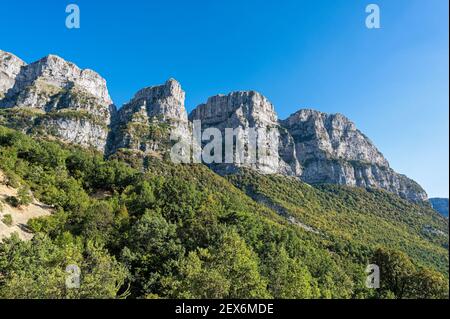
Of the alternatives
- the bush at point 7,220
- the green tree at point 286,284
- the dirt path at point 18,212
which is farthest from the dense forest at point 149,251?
the bush at point 7,220

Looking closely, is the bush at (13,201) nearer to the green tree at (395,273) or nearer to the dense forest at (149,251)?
the dense forest at (149,251)

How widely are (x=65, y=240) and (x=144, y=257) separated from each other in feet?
40.7

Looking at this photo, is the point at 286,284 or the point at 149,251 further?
the point at 149,251

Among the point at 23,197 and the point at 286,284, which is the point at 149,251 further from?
the point at 23,197

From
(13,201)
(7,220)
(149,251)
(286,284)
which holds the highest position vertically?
(13,201)

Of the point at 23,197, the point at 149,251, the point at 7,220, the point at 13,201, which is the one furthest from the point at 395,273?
the point at 13,201

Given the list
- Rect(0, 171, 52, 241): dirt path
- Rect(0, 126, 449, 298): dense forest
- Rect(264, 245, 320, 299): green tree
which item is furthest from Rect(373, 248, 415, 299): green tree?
Rect(0, 171, 52, 241): dirt path

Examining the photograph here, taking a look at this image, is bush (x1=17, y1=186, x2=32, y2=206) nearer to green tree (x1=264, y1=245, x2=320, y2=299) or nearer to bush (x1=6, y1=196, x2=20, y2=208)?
bush (x1=6, y1=196, x2=20, y2=208)

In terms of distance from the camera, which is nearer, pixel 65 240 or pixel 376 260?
pixel 65 240

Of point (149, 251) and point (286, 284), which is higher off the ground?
point (149, 251)

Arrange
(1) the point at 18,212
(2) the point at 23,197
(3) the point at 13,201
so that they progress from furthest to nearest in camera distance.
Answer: (2) the point at 23,197, (3) the point at 13,201, (1) the point at 18,212
